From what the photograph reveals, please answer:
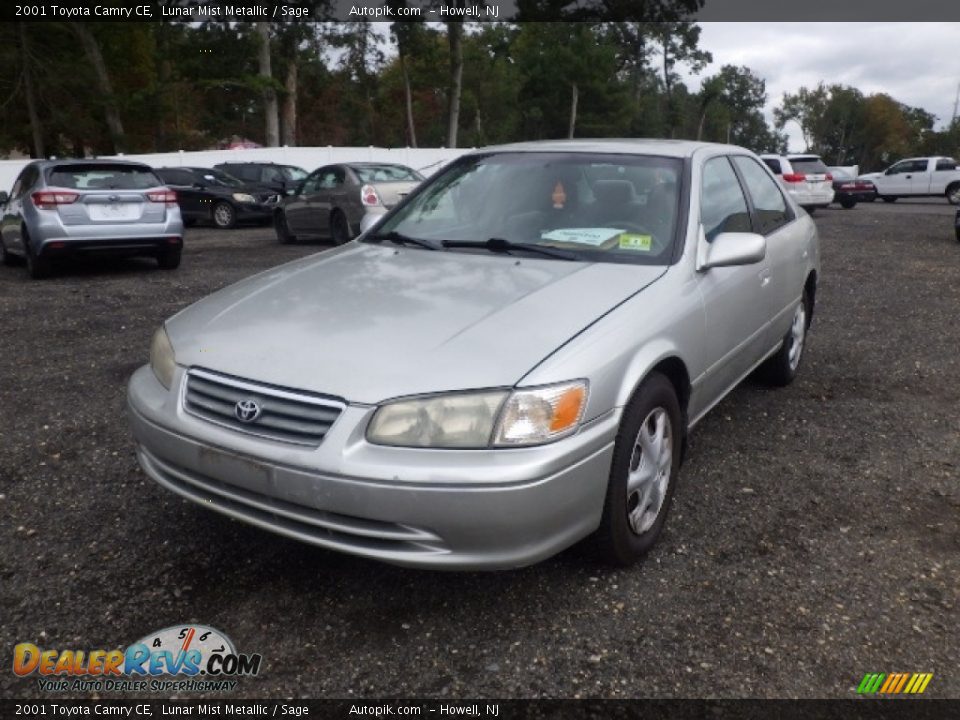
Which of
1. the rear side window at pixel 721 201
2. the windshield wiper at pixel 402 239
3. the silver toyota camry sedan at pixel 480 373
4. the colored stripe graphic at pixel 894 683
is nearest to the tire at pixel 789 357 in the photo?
the rear side window at pixel 721 201

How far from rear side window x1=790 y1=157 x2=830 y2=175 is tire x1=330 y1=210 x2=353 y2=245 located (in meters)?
12.9

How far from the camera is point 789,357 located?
5.18m

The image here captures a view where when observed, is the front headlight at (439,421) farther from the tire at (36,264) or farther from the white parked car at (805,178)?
the white parked car at (805,178)

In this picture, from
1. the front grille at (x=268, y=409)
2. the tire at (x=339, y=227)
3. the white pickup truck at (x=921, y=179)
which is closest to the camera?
the front grille at (x=268, y=409)

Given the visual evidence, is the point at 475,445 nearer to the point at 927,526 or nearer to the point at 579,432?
the point at 579,432

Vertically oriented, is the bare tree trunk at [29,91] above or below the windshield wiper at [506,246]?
above

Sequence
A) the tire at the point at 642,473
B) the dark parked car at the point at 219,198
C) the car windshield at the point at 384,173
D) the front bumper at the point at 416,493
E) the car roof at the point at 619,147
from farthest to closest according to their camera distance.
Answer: the dark parked car at the point at 219,198, the car windshield at the point at 384,173, the car roof at the point at 619,147, the tire at the point at 642,473, the front bumper at the point at 416,493

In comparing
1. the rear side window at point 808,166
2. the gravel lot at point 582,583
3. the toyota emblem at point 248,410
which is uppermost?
the rear side window at point 808,166

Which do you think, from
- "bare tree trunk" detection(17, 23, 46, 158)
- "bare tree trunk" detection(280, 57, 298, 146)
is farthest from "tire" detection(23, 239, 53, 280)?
"bare tree trunk" detection(280, 57, 298, 146)

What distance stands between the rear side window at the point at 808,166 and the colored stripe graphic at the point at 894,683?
20196mm

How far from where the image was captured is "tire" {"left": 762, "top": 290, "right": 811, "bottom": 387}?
5.08 metres

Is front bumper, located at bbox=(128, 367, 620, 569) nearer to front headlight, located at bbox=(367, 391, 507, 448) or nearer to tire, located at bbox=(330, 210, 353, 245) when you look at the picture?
front headlight, located at bbox=(367, 391, 507, 448)

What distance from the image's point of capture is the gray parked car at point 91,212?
30.5 feet

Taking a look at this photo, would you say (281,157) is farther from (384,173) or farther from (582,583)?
(582,583)
